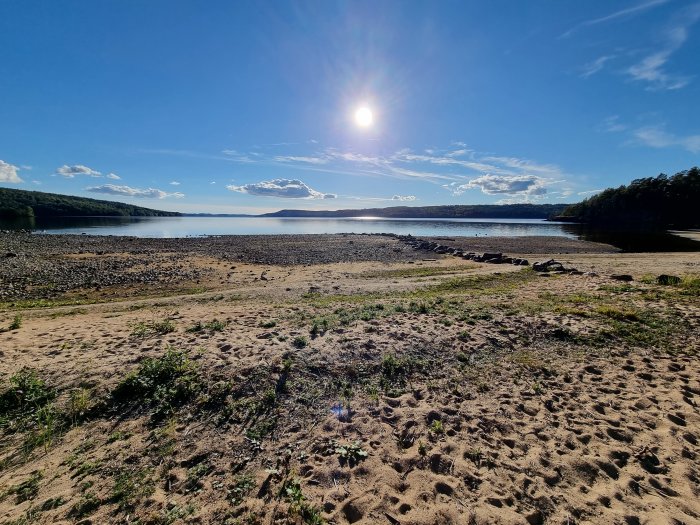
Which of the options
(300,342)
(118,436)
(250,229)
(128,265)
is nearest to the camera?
(118,436)

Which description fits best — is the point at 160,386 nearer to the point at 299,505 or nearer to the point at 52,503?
the point at 52,503

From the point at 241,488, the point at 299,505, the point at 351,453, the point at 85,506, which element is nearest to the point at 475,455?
the point at 351,453

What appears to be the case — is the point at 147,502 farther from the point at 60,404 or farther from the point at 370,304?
the point at 370,304

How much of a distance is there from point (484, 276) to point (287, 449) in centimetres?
1876

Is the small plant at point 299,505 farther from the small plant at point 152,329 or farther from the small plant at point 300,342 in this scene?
the small plant at point 152,329

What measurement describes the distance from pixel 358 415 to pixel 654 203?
445 ft

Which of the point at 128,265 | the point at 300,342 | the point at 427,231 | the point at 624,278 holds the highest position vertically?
the point at 624,278

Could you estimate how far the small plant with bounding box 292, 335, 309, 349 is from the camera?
9177mm

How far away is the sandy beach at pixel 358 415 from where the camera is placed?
4492 mm

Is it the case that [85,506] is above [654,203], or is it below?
below

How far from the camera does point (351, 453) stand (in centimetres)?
535

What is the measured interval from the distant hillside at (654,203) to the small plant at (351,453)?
382 ft

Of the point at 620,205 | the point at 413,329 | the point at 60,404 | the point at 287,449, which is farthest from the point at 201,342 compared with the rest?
the point at 620,205

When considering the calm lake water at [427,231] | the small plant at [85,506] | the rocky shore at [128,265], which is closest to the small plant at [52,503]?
the small plant at [85,506]
